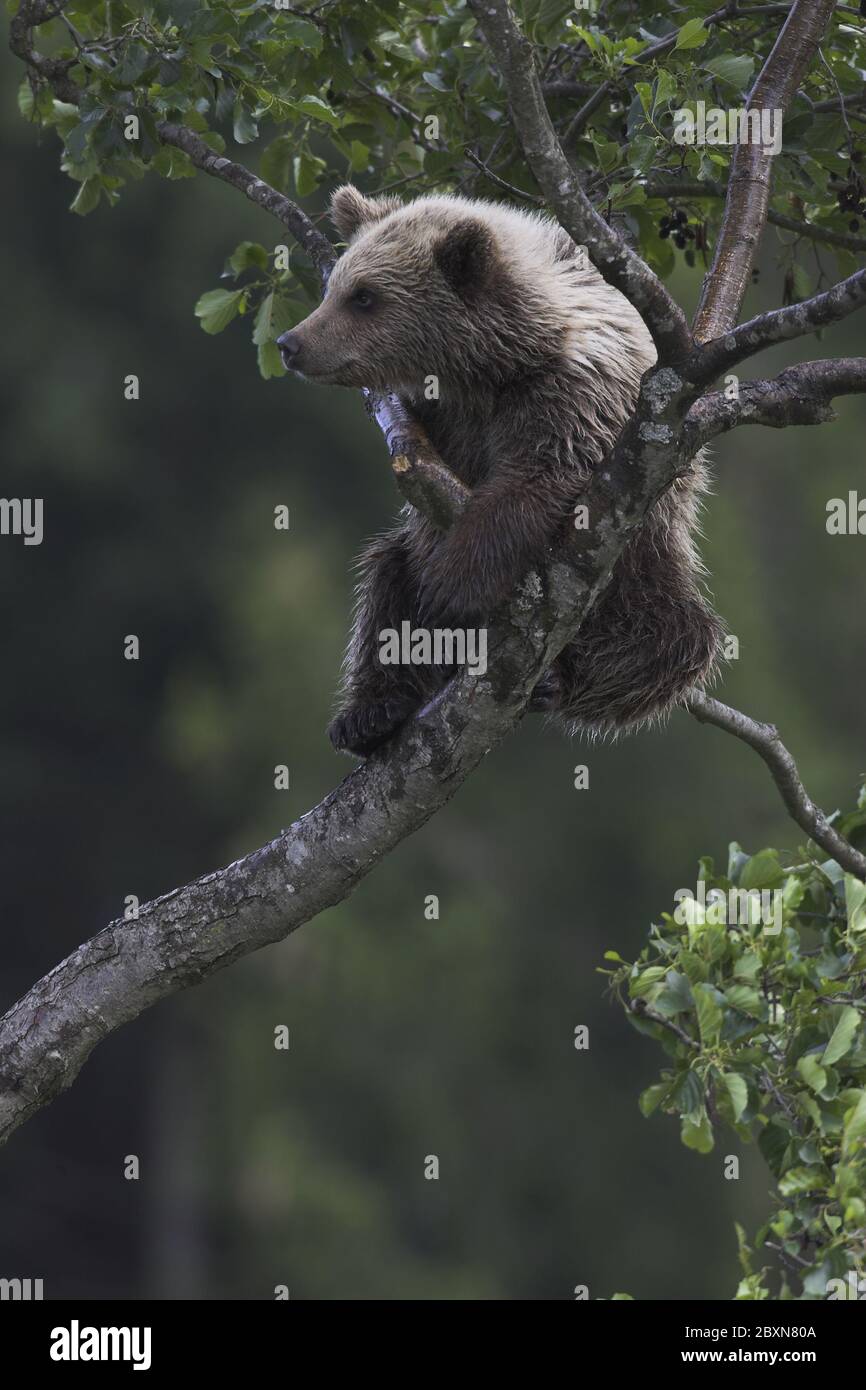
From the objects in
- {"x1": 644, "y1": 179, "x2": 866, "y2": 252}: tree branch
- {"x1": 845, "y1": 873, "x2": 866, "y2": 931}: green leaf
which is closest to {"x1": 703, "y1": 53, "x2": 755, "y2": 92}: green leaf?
{"x1": 644, "y1": 179, "x2": 866, "y2": 252}: tree branch

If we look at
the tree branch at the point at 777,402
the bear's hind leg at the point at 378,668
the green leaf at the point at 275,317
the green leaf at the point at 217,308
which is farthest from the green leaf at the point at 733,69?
the green leaf at the point at 217,308

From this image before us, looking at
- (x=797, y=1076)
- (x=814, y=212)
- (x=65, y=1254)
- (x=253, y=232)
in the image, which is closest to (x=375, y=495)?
(x=253, y=232)

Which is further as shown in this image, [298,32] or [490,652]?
[298,32]

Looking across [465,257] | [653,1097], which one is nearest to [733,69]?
[465,257]

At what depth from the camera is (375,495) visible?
1534 cm

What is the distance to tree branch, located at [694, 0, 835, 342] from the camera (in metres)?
3.65

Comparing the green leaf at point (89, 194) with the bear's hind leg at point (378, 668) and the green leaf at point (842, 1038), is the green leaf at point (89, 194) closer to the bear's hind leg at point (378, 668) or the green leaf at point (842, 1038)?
the bear's hind leg at point (378, 668)

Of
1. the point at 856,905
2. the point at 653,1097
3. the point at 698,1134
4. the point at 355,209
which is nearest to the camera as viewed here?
the point at 698,1134

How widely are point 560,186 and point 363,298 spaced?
1.23 m

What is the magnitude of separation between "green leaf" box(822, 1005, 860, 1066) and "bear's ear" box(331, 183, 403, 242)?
7.91 feet

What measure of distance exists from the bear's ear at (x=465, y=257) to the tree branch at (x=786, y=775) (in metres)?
1.19

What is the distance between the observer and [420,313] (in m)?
4.34

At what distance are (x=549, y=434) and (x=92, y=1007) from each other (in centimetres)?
168

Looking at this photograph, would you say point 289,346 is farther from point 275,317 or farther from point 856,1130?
point 856,1130
